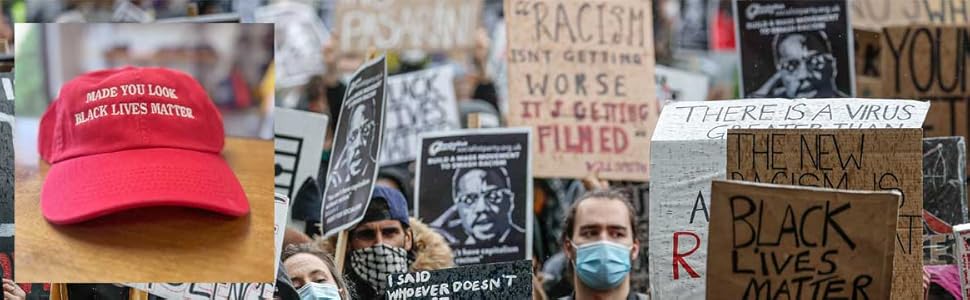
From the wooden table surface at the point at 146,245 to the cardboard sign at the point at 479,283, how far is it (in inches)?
39.3

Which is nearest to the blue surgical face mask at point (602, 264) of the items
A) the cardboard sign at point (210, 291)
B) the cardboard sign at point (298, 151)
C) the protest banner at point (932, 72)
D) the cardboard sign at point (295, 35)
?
the cardboard sign at point (298, 151)

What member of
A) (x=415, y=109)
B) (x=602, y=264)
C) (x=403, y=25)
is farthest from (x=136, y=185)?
(x=403, y=25)

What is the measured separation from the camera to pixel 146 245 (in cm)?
450

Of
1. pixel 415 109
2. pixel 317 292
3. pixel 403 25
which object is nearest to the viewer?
pixel 317 292

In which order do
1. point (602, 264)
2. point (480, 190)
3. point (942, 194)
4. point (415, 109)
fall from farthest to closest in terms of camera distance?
point (415, 109)
point (480, 190)
point (602, 264)
point (942, 194)

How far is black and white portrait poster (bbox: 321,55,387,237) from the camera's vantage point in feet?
20.9

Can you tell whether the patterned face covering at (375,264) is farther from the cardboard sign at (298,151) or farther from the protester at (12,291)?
the protester at (12,291)

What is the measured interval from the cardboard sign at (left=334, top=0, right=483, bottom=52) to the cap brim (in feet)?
13.0

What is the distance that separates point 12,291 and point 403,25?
383cm

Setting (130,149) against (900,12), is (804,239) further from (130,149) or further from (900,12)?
(900,12)

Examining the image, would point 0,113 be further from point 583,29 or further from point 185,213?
point 583,29

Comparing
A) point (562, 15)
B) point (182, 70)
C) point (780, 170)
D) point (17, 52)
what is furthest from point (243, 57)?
point (562, 15)

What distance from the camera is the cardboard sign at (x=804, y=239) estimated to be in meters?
4.46

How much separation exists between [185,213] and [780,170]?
188cm
